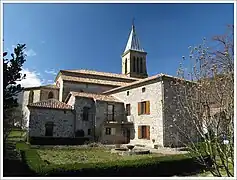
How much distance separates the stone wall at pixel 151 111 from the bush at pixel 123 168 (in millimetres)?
7575

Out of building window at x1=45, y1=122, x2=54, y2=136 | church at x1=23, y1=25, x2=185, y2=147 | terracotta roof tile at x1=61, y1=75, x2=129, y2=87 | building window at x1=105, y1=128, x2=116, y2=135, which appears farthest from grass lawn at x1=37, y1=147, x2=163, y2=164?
terracotta roof tile at x1=61, y1=75, x2=129, y2=87

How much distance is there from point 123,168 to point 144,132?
10.7m

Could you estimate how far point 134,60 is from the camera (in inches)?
1455

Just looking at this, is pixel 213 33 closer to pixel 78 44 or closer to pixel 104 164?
pixel 78 44

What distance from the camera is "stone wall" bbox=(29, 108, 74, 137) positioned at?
17.0 meters

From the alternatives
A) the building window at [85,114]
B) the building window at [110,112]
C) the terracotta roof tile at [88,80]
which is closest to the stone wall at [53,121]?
the building window at [85,114]

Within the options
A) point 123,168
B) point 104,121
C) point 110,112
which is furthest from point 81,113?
point 123,168

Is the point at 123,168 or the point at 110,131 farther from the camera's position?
the point at 110,131

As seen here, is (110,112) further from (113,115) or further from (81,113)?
(81,113)

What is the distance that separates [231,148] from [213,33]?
2.83 m

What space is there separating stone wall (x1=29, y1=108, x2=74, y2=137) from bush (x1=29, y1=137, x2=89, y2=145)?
0.84 m

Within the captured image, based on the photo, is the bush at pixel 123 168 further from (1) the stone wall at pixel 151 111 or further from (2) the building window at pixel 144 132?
(2) the building window at pixel 144 132

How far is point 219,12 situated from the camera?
4.96m

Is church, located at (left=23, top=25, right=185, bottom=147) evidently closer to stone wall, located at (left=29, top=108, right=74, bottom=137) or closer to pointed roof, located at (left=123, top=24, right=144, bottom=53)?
stone wall, located at (left=29, top=108, right=74, bottom=137)
